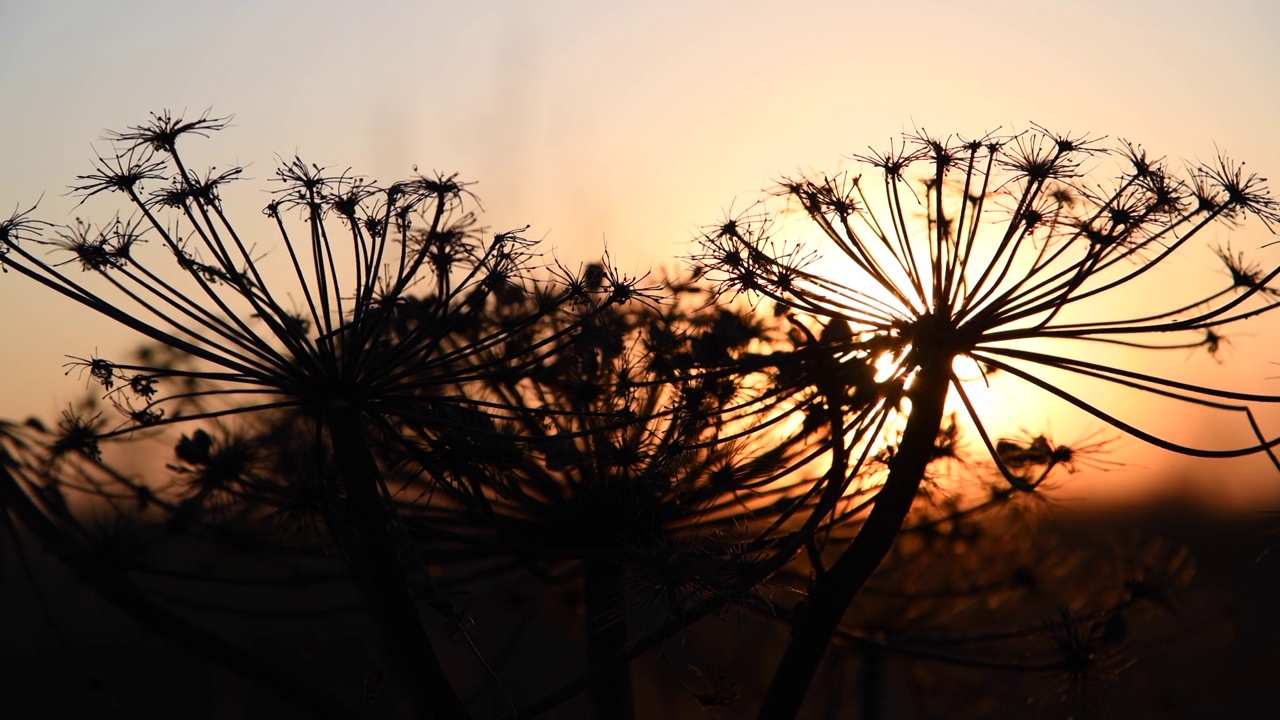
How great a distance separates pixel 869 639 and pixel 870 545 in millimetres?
4286

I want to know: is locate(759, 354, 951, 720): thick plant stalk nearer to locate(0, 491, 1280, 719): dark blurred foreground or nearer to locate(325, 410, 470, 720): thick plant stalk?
locate(0, 491, 1280, 719): dark blurred foreground

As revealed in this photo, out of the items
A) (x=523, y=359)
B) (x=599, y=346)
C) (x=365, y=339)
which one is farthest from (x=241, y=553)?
(x=365, y=339)

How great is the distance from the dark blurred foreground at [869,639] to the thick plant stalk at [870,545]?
46 centimetres

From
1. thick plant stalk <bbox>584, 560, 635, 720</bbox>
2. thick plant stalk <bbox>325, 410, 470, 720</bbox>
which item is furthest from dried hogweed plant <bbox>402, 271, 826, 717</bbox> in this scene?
thick plant stalk <bbox>325, 410, 470, 720</bbox>

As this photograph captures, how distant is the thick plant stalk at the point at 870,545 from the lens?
6781 millimetres

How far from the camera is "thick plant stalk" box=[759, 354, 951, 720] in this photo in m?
6.78

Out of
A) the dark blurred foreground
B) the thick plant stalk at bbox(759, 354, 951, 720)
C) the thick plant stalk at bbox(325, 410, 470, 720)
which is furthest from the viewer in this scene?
the dark blurred foreground

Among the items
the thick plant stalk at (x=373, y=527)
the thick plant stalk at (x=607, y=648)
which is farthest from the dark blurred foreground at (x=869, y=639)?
the thick plant stalk at (x=607, y=648)

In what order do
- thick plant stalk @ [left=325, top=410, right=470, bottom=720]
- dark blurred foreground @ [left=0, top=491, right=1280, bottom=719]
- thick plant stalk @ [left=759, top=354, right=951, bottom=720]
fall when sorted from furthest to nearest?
1. dark blurred foreground @ [left=0, top=491, right=1280, bottom=719]
2. thick plant stalk @ [left=759, top=354, right=951, bottom=720]
3. thick plant stalk @ [left=325, top=410, right=470, bottom=720]

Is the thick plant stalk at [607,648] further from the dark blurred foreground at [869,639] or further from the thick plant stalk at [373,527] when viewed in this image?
the thick plant stalk at [373,527]

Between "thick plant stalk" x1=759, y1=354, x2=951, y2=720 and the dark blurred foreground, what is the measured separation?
0.46m

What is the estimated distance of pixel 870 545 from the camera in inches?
273

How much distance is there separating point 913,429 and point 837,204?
181 centimetres

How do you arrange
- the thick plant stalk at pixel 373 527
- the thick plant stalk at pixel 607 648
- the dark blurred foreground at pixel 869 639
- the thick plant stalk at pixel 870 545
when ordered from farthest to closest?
the thick plant stalk at pixel 607 648 < the dark blurred foreground at pixel 869 639 < the thick plant stalk at pixel 870 545 < the thick plant stalk at pixel 373 527
